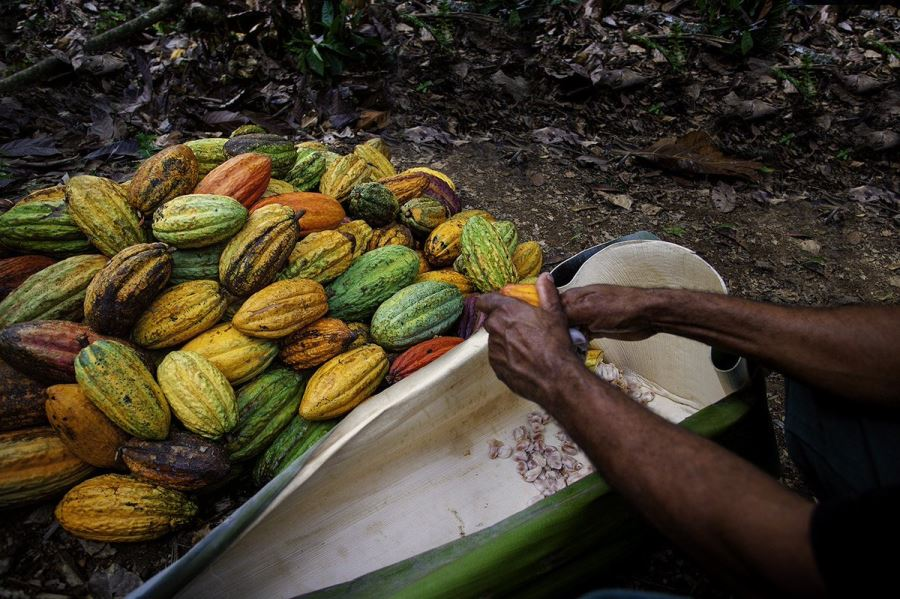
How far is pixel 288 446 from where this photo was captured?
1.83 meters

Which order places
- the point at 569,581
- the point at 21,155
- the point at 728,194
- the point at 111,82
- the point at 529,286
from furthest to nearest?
the point at 111,82 → the point at 728,194 → the point at 21,155 → the point at 529,286 → the point at 569,581

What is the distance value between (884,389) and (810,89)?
4816 millimetres

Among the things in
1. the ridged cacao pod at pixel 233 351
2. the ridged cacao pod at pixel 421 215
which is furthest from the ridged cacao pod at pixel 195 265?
the ridged cacao pod at pixel 421 215

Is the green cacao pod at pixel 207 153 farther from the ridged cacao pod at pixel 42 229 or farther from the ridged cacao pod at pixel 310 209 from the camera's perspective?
the ridged cacao pod at pixel 42 229

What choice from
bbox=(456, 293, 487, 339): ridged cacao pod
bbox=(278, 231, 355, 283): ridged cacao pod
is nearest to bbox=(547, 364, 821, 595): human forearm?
bbox=(456, 293, 487, 339): ridged cacao pod

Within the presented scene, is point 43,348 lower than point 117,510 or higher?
higher

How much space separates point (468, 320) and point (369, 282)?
438 mm

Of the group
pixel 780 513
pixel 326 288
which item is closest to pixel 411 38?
pixel 326 288

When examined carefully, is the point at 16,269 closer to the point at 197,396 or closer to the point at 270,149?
the point at 197,396

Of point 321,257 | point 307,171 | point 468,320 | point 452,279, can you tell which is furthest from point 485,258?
point 307,171

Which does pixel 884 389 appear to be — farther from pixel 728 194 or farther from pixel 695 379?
pixel 728 194

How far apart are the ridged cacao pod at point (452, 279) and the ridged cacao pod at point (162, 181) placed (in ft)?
3.34

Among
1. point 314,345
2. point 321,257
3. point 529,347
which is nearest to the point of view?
point 529,347

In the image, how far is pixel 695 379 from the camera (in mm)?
2078
